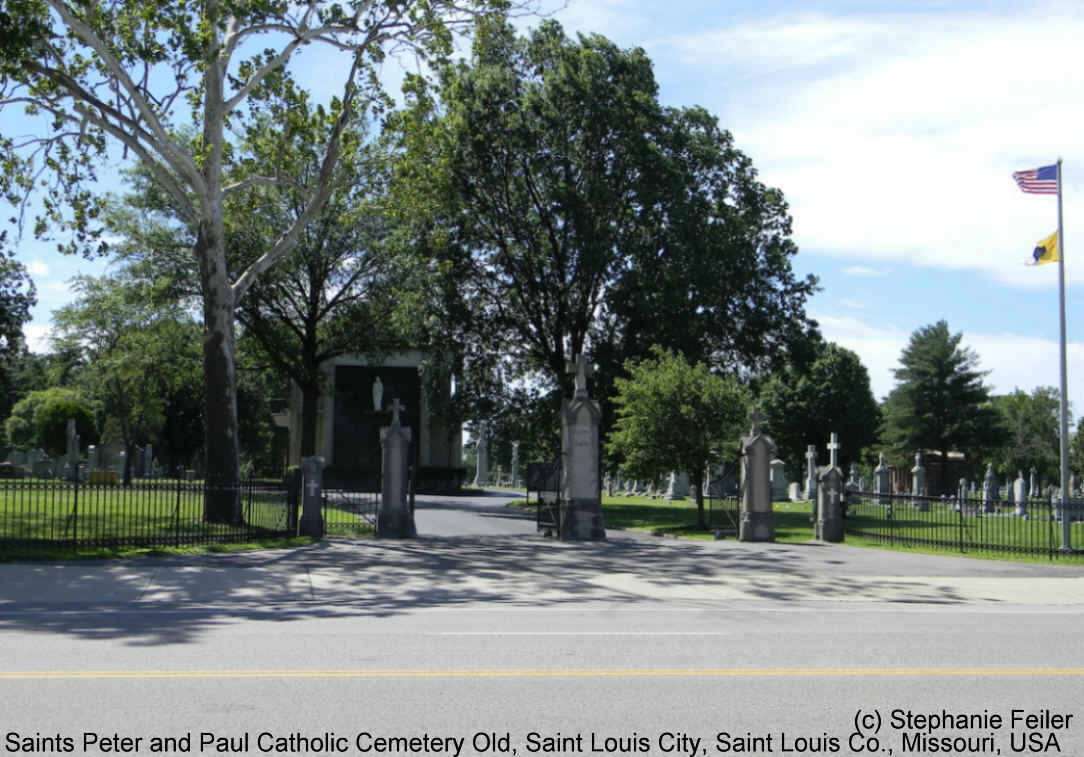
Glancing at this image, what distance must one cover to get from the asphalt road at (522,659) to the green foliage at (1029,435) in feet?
211

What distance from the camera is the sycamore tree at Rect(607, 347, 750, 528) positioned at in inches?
992

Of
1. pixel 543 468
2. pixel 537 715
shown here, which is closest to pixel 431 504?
pixel 543 468

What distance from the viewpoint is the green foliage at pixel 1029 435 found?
82.3 metres

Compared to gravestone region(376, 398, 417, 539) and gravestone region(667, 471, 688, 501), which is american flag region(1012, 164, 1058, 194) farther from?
gravestone region(667, 471, 688, 501)

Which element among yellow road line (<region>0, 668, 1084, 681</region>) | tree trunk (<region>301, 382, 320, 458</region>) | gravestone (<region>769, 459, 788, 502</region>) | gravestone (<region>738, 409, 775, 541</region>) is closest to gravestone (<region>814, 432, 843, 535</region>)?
gravestone (<region>738, 409, 775, 541</region>)

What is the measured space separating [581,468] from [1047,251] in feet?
40.1

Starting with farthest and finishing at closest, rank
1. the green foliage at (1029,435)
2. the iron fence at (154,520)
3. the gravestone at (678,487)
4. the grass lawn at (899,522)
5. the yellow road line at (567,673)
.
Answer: the green foliage at (1029,435) → the gravestone at (678,487) → the grass lawn at (899,522) → the iron fence at (154,520) → the yellow road line at (567,673)

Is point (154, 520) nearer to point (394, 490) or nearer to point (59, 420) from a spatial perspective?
point (394, 490)

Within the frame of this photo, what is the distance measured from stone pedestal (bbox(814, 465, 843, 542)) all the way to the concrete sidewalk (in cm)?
257

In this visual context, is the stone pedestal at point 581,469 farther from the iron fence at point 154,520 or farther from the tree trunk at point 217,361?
the tree trunk at point 217,361

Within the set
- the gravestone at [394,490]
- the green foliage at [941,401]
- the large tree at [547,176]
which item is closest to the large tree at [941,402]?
the green foliage at [941,401]

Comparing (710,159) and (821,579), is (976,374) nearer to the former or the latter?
(710,159)

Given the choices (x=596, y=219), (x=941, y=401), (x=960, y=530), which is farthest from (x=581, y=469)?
(x=941, y=401)

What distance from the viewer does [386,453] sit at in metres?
22.0
